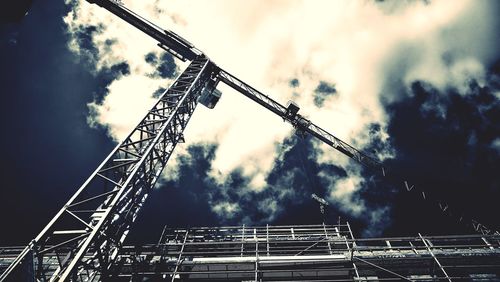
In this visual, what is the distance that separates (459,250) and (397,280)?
9.82ft

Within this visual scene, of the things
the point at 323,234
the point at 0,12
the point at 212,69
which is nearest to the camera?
the point at 0,12

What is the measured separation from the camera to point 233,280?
474 inches

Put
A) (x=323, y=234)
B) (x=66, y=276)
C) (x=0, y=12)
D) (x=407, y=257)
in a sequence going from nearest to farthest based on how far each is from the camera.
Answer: (x=66, y=276)
(x=0, y=12)
(x=407, y=257)
(x=323, y=234)

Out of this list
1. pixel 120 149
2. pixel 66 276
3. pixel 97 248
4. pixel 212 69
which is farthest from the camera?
pixel 212 69

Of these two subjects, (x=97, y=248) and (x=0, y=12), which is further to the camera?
(x=0, y=12)

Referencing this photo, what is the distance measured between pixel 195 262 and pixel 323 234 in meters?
7.26

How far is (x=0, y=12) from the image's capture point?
991 cm

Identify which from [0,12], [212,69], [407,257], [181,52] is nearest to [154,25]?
[181,52]

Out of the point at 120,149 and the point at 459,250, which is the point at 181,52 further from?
the point at 459,250

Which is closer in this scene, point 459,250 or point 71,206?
point 71,206

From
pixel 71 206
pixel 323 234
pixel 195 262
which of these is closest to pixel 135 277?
pixel 195 262

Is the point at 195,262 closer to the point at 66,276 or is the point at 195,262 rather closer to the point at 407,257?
the point at 66,276

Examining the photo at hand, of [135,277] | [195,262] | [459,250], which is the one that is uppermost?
[459,250]

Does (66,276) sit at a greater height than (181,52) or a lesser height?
lesser
